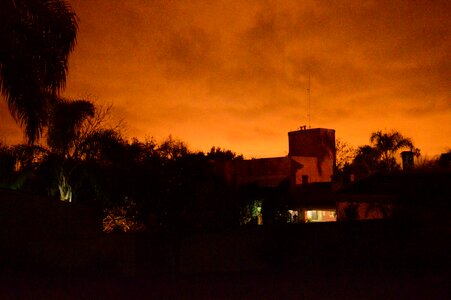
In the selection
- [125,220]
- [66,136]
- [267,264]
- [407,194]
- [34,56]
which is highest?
[66,136]

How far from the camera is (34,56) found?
12648mm

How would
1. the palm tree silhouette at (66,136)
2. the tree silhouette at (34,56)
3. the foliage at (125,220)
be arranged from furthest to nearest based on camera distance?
the palm tree silhouette at (66,136) → the foliage at (125,220) → the tree silhouette at (34,56)

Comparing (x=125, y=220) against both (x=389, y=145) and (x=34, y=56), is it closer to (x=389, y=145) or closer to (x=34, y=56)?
(x=34, y=56)

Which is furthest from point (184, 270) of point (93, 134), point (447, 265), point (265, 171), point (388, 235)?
point (265, 171)

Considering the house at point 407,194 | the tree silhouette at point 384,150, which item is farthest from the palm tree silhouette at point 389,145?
the house at point 407,194

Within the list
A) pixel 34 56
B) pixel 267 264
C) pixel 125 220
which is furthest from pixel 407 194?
pixel 34 56

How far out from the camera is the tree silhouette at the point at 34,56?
1224cm

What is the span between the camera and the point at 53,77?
1269cm

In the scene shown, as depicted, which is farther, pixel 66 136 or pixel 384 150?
pixel 384 150

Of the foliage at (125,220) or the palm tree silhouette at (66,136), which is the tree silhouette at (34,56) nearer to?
the foliage at (125,220)

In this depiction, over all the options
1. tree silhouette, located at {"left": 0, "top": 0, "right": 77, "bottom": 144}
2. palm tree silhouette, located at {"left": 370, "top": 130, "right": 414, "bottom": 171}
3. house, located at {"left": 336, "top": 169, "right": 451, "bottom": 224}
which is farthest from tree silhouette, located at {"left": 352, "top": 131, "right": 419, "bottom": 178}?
tree silhouette, located at {"left": 0, "top": 0, "right": 77, "bottom": 144}

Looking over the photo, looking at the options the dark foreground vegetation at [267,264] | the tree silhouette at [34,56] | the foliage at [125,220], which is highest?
the tree silhouette at [34,56]

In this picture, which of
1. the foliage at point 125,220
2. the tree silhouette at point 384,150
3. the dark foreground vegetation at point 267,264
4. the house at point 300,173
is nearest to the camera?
the dark foreground vegetation at point 267,264

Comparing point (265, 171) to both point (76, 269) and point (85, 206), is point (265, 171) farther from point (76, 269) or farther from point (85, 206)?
point (76, 269)
